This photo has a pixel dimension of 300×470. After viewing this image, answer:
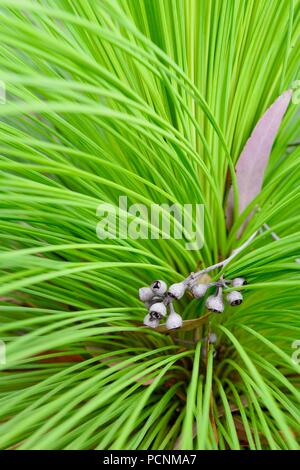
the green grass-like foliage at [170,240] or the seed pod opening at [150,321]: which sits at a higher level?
the green grass-like foliage at [170,240]

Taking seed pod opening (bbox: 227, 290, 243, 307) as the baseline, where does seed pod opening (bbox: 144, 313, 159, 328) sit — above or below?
below

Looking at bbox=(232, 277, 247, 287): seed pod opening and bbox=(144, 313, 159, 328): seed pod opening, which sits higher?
bbox=(232, 277, 247, 287): seed pod opening

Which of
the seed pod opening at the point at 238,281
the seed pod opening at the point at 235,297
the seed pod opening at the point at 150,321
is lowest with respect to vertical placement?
the seed pod opening at the point at 150,321

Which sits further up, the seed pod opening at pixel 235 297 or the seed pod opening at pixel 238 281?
the seed pod opening at pixel 238 281

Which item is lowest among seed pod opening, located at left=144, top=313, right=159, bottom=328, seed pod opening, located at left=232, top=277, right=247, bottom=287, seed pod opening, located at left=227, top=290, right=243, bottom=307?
seed pod opening, located at left=144, top=313, right=159, bottom=328
